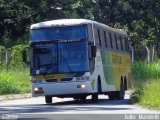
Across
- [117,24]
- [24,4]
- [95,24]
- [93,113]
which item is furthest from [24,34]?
[93,113]

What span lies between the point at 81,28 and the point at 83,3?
90.6 ft

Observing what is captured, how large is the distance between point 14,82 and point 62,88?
13736 millimetres

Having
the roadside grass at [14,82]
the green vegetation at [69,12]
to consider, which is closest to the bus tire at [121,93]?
the roadside grass at [14,82]

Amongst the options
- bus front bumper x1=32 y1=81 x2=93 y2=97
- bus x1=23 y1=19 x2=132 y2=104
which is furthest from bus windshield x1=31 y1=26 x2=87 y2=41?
bus front bumper x1=32 y1=81 x2=93 y2=97

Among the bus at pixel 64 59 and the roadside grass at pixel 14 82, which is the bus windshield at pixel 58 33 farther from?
the roadside grass at pixel 14 82

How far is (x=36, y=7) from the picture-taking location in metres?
55.2

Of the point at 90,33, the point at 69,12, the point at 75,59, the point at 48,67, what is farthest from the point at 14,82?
the point at 69,12

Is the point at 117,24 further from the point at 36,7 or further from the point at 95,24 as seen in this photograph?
the point at 95,24

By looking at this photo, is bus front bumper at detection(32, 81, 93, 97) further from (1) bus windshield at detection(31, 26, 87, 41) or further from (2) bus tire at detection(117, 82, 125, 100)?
(2) bus tire at detection(117, 82, 125, 100)

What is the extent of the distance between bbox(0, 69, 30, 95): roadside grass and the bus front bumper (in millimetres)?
10898

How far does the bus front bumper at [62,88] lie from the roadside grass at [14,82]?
10898 millimetres

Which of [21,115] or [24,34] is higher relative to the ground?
[24,34]

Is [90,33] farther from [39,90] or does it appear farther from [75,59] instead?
[39,90]

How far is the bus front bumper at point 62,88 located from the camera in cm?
2703
